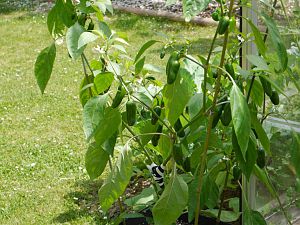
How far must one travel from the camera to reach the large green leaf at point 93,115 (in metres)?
2.58

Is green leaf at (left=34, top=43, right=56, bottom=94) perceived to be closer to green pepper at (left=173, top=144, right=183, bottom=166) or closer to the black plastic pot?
green pepper at (left=173, top=144, right=183, bottom=166)

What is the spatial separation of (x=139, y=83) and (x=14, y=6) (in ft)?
28.3

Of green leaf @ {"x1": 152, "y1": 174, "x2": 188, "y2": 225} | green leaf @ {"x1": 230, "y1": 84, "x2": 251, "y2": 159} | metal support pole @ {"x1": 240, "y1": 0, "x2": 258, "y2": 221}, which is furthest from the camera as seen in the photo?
metal support pole @ {"x1": 240, "y1": 0, "x2": 258, "y2": 221}

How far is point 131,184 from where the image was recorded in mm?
4801

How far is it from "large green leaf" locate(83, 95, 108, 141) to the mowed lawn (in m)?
0.39

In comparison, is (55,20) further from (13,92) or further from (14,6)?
(14,6)

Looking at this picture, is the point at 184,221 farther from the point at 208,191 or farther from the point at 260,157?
the point at 260,157

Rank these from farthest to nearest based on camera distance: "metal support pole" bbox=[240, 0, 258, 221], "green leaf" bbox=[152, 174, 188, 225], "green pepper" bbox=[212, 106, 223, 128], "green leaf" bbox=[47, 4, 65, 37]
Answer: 1. "metal support pole" bbox=[240, 0, 258, 221]
2. "green leaf" bbox=[47, 4, 65, 37]
3. "green pepper" bbox=[212, 106, 223, 128]
4. "green leaf" bbox=[152, 174, 188, 225]

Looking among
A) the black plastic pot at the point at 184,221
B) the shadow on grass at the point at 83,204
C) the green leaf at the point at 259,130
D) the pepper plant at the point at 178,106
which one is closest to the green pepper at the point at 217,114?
the pepper plant at the point at 178,106

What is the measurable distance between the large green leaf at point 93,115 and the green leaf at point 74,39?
0.19 meters

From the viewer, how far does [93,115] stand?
8.48 ft

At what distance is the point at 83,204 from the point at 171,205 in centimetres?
229

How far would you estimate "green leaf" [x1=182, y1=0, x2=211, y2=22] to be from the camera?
79.2 inches

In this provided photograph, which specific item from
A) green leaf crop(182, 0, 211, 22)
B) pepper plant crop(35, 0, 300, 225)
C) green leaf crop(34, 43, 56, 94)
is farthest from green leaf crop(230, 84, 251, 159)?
green leaf crop(34, 43, 56, 94)
